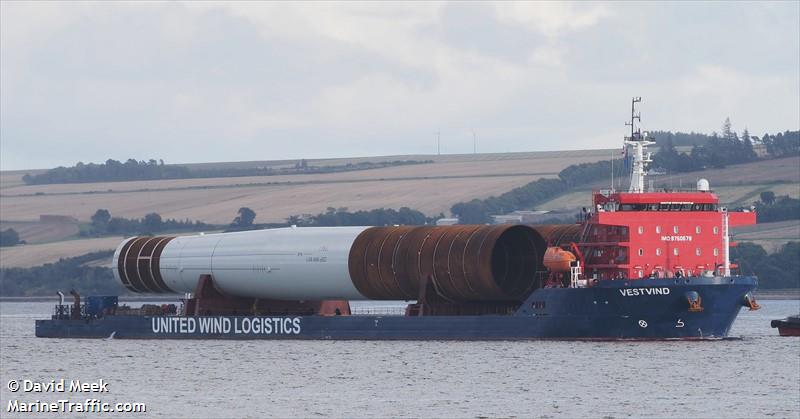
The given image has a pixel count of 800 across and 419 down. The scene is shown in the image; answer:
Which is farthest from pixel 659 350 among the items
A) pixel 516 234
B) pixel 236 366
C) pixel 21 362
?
pixel 21 362

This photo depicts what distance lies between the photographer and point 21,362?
83.8 m

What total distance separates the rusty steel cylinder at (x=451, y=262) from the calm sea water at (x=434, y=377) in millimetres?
3017

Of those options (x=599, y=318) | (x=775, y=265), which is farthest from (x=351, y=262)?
(x=775, y=265)

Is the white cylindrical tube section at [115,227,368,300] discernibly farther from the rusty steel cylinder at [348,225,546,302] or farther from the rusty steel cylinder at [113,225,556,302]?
the rusty steel cylinder at [348,225,546,302]

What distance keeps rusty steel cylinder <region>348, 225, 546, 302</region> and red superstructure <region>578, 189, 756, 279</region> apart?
4.78 metres

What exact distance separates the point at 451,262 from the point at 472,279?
5.19 feet

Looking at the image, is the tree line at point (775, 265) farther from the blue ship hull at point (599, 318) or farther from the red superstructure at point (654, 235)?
the red superstructure at point (654, 235)

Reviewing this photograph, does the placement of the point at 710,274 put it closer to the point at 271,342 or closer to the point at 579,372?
the point at 579,372

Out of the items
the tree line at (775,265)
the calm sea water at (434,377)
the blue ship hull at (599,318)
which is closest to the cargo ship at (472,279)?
the blue ship hull at (599,318)

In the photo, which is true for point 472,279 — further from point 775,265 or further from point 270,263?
point 775,265

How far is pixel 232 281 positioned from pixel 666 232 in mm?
27721

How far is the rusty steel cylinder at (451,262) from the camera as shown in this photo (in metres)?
86.8

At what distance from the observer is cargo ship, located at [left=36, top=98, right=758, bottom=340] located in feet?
269

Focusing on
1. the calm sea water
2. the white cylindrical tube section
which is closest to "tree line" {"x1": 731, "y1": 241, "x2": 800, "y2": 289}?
the calm sea water
